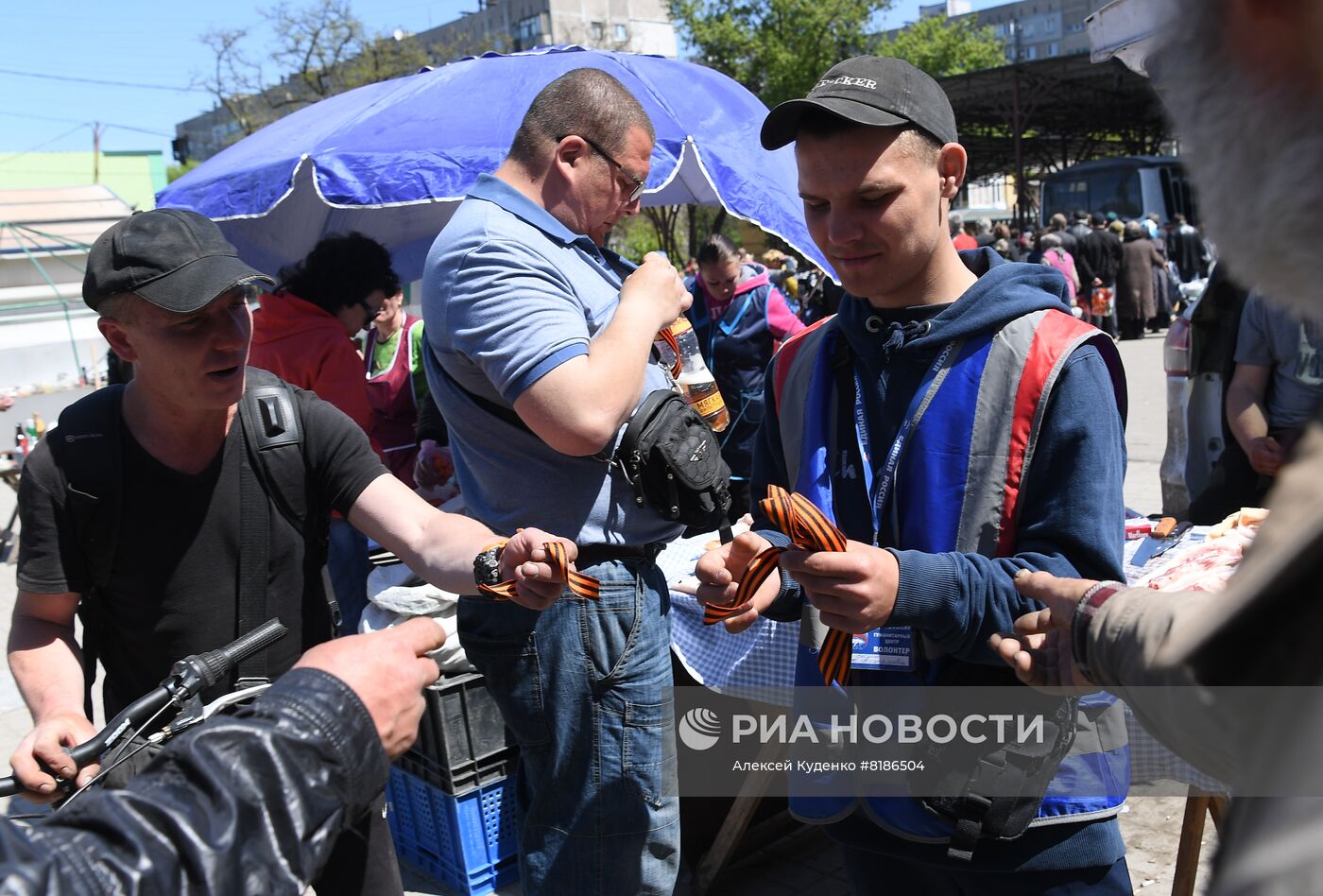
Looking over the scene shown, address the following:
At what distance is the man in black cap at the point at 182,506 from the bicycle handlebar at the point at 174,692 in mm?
227

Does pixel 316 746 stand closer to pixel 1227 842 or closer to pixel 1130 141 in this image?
pixel 1227 842

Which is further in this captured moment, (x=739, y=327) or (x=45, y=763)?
(x=739, y=327)

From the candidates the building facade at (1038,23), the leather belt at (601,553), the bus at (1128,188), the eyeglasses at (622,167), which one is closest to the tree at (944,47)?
the bus at (1128,188)

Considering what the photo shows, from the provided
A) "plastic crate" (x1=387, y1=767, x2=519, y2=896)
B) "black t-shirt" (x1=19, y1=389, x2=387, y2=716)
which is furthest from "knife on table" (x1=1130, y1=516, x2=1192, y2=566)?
"black t-shirt" (x1=19, y1=389, x2=387, y2=716)

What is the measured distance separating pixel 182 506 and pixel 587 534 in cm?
90

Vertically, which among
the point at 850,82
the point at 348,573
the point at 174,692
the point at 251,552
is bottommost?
the point at 348,573

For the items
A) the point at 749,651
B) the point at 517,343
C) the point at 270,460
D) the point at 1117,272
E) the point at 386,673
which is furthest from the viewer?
the point at 1117,272

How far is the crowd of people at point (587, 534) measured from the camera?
1.37m

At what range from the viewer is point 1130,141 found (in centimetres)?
4228

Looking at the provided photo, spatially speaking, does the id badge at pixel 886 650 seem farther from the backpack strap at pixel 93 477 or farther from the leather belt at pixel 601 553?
the backpack strap at pixel 93 477

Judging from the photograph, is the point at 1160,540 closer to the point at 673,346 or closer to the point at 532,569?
the point at 673,346

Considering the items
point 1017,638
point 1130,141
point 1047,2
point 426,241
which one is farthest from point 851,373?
point 1047,2

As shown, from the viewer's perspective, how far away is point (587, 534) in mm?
2340

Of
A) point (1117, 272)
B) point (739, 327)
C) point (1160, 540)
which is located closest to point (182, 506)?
point (1160, 540)
